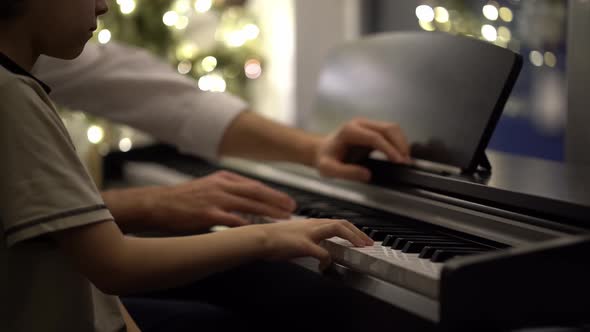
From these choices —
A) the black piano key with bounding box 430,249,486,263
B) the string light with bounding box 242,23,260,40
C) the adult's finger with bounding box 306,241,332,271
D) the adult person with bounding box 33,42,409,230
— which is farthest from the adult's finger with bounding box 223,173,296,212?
the string light with bounding box 242,23,260,40

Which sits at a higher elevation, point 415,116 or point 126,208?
point 415,116

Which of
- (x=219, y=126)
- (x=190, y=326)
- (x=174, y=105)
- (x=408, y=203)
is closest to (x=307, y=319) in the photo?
(x=190, y=326)

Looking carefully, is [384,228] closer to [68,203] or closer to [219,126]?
[68,203]

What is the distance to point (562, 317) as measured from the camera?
91 cm

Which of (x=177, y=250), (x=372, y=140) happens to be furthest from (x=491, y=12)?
(x=177, y=250)

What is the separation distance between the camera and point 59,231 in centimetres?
94

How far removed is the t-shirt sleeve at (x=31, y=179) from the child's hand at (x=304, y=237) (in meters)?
0.25

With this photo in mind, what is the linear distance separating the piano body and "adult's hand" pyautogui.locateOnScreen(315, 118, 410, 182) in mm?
31

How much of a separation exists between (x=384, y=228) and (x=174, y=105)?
864mm

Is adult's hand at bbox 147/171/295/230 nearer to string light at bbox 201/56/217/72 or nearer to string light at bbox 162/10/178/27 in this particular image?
string light at bbox 162/10/178/27

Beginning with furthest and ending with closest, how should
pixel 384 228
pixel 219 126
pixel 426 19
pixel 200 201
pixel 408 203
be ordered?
pixel 426 19, pixel 219 126, pixel 200 201, pixel 408 203, pixel 384 228

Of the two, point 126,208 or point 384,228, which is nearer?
point 384,228

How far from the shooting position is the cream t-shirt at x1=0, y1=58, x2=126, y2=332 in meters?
0.92

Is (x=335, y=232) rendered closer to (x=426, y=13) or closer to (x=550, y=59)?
(x=550, y=59)
